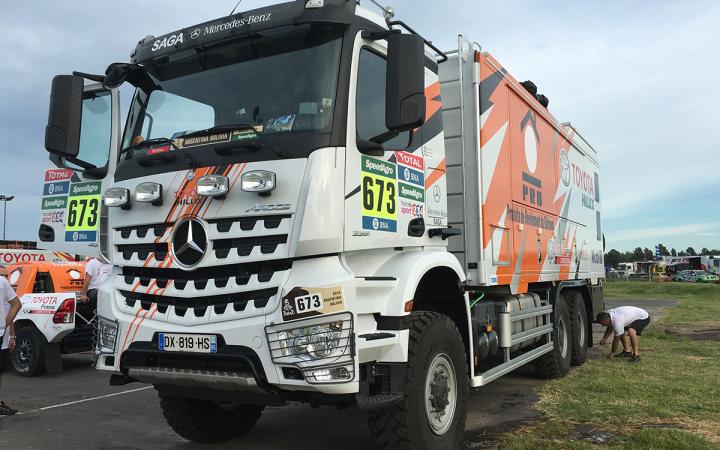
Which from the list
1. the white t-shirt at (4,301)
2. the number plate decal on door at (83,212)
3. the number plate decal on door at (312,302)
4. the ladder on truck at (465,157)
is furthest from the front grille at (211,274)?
the number plate decal on door at (83,212)

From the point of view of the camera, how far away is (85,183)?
7387 mm

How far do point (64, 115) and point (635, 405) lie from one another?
20.0ft

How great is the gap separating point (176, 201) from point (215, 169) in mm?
388

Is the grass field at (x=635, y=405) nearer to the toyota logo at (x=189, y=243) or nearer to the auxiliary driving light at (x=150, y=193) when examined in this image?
the toyota logo at (x=189, y=243)

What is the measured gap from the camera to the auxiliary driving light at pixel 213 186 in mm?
3830

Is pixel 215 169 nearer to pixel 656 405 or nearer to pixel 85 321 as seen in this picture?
pixel 656 405

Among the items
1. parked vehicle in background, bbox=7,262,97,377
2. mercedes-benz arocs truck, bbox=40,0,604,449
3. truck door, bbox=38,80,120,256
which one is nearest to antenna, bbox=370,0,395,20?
mercedes-benz arocs truck, bbox=40,0,604,449

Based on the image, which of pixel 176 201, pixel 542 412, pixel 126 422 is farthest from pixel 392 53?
pixel 126 422

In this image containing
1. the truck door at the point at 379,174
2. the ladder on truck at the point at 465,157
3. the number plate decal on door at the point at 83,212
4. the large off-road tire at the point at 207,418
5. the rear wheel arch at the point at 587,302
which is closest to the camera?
the truck door at the point at 379,174

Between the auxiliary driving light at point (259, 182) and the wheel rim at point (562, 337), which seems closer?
the auxiliary driving light at point (259, 182)

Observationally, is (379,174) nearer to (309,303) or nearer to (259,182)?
(259,182)

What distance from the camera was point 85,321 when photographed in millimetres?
9602

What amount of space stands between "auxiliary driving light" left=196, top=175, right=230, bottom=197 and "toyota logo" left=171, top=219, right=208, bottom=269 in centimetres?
22

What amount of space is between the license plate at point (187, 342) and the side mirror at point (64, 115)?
1.72 metres
